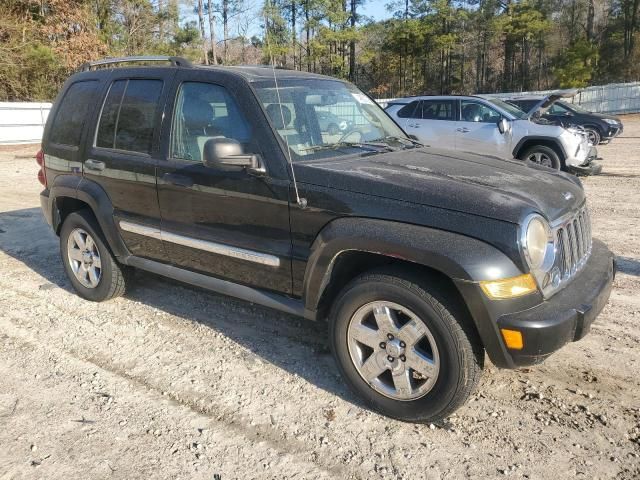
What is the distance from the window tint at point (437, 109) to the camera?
1223 cm

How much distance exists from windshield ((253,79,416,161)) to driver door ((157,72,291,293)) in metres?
0.20

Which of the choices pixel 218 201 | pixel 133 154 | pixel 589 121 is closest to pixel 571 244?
pixel 218 201

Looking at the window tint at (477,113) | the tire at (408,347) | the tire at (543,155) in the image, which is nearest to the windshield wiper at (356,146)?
the tire at (408,347)

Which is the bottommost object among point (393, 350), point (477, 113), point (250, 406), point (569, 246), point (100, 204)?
point (250, 406)

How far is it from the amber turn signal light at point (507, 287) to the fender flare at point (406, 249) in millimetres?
30

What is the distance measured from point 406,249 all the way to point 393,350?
0.60 m

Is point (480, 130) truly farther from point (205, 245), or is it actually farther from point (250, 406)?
point (250, 406)

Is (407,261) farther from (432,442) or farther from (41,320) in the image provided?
(41,320)

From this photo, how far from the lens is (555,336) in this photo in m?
2.76

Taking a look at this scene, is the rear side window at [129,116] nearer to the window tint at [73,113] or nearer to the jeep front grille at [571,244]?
the window tint at [73,113]

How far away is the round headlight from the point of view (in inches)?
109

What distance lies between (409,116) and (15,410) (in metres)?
11.1

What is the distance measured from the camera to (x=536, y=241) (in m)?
2.84

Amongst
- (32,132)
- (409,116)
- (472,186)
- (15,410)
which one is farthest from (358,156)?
(32,132)
